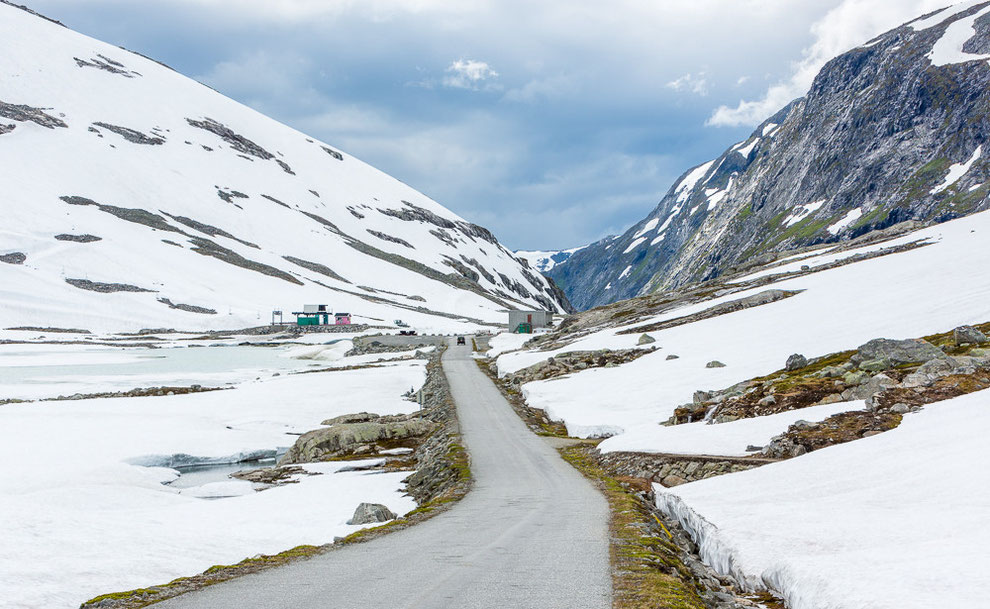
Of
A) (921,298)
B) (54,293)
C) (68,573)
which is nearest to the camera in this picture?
(68,573)

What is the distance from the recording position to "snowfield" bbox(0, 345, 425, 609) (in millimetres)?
12062

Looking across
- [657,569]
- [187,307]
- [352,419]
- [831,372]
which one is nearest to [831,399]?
[831,372]

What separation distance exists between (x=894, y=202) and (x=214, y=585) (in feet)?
742

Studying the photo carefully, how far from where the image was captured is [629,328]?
225ft

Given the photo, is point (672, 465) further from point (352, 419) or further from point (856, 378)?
point (352, 419)

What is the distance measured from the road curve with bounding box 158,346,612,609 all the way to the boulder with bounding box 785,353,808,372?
56.7 ft

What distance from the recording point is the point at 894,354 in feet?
84.8

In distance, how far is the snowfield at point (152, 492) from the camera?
12.1 meters

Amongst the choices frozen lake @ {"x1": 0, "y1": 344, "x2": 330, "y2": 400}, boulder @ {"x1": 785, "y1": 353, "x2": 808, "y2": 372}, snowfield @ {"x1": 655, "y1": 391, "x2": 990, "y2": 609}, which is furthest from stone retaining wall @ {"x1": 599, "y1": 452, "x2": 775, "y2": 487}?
frozen lake @ {"x1": 0, "y1": 344, "x2": 330, "y2": 400}

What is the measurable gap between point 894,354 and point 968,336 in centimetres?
431

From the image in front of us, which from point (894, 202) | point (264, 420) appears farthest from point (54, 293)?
point (894, 202)

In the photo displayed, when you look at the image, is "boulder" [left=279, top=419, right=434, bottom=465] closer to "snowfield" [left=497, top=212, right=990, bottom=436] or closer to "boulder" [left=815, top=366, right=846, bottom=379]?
"snowfield" [left=497, top=212, right=990, bottom=436]

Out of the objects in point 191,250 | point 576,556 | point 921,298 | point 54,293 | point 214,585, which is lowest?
point 576,556

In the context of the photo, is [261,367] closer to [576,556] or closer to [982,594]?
[576,556]
